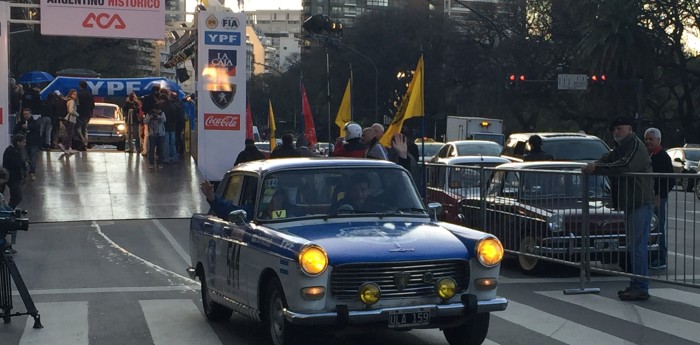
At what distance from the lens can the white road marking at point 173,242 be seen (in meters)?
16.3

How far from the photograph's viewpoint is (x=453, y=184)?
1669 cm

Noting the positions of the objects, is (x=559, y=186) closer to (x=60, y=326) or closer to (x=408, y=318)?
(x=408, y=318)

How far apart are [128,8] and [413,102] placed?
13326 mm

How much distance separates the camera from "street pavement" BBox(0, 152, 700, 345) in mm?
10039

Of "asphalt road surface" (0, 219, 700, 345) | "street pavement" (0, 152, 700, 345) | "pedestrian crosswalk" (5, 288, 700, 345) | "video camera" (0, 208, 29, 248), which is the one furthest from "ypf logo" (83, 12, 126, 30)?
"video camera" (0, 208, 29, 248)

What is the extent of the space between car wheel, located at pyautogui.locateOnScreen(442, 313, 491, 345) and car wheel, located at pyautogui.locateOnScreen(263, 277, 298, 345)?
59.6 inches

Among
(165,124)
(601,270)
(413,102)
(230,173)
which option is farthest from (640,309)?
(165,124)

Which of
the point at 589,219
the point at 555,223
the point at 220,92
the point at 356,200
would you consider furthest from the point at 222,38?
the point at 356,200

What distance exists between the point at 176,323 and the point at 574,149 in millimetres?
13288

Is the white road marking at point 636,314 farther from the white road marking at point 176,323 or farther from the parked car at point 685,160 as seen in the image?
the parked car at point 685,160

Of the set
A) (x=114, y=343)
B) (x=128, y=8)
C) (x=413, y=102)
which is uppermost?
(x=128, y=8)

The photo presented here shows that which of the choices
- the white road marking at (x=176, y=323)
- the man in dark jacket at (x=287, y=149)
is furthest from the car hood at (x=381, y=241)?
the man in dark jacket at (x=287, y=149)

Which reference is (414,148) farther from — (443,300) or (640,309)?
(443,300)

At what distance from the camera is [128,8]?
28.6 m
